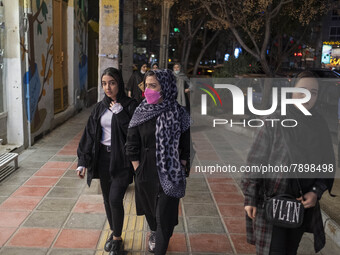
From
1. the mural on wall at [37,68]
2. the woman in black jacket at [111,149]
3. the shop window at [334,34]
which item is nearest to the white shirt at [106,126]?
the woman in black jacket at [111,149]

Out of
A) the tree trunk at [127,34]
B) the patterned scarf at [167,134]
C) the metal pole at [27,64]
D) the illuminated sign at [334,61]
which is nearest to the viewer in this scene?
the patterned scarf at [167,134]

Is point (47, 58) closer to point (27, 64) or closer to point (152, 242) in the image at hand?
point (27, 64)

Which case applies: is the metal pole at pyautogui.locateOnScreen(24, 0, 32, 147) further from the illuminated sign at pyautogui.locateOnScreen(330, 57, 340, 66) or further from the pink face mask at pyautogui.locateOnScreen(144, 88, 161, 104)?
the illuminated sign at pyautogui.locateOnScreen(330, 57, 340, 66)

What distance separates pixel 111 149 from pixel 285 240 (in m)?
1.80

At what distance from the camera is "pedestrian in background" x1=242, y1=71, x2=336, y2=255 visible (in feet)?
9.11

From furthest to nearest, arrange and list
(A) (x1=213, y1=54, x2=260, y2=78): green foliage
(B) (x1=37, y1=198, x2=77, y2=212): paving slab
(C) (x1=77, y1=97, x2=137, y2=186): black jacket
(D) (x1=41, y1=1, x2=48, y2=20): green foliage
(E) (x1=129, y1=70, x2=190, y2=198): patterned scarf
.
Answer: (A) (x1=213, y1=54, x2=260, y2=78): green foliage → (D) (x1=41, y1=1, x2=48, y2=20): green foliage → (B) (x1=37, y1=198, x2=77, y2=212): paving slab → (C) (x1=77, y1=97, x2=137, y2=186): black jacket → (E) (x1=129, y1=70, x2=190, y2=198): patterned scarf

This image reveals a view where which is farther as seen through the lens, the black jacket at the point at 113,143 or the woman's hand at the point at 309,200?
the black jacket at the point at 113,143

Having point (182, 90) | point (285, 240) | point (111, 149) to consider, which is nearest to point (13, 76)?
point (182, 90)

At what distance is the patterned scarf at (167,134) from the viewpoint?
3.38 m

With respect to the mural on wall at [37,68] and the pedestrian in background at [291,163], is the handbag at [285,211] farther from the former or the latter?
the mural on wall at [37,68]

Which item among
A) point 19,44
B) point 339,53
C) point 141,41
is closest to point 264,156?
point 19,44

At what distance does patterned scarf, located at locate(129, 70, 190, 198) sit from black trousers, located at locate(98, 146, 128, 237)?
604mm

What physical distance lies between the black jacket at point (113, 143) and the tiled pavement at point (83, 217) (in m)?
0.83

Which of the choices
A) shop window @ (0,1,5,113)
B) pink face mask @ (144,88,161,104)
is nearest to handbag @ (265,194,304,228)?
pink face mask @ (144,88,161,104)
